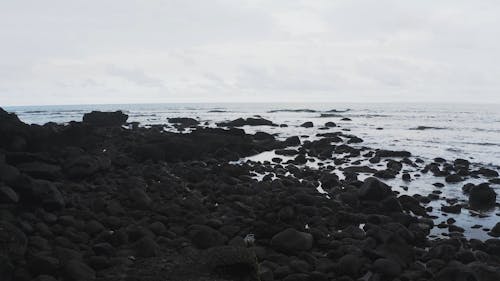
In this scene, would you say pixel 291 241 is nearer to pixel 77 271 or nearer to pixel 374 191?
pixel 77 271

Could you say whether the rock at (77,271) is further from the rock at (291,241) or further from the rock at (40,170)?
the rock at (40,170)

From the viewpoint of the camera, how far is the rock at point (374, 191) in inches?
556

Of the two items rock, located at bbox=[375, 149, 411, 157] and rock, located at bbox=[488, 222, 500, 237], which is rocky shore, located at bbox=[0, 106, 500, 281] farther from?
rock, located at bbox=[375, 149, 411, 157]

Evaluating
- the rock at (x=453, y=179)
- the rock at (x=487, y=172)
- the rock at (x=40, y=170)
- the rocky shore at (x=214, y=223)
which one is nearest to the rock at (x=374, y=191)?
the rocky shore at (x=214, y=223)

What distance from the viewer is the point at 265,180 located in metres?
17.2

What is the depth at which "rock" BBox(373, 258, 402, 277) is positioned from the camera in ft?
27.7

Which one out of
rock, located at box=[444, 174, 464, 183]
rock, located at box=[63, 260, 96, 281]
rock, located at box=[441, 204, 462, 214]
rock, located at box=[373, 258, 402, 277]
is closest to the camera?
rock, located at box=[63, 260, 96, 281]

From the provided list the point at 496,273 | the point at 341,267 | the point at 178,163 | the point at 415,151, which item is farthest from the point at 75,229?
the point at 415,151

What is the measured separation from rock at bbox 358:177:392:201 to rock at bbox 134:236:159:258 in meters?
7.52

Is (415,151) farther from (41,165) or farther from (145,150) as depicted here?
(41,165)

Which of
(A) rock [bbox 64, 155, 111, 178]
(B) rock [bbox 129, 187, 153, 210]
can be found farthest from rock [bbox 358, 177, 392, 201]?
(A) rock [bbox 64, 155, 111, 178]

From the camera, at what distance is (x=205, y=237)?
31.7 ft

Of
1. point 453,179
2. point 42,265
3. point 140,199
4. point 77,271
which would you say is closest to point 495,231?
point 453,179

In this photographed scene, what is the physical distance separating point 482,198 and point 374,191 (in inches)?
146
